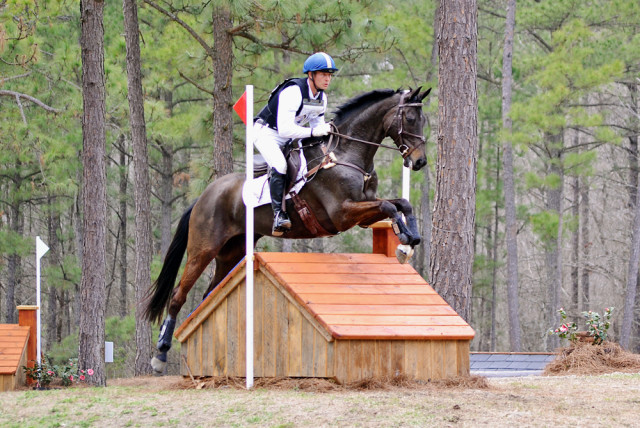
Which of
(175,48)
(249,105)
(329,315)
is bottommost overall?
(329,315)

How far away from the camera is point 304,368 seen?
5.82 metres

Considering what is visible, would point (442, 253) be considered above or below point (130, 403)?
above

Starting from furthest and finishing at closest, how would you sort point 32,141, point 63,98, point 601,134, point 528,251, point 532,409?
1. point 528,251
2. point 601,134
3. point 63,98
4. point 32,141
5. point 532,409

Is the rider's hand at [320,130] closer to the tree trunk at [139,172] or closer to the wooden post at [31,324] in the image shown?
the wooden post at [31,324]

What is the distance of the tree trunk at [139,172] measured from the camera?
14.2 m

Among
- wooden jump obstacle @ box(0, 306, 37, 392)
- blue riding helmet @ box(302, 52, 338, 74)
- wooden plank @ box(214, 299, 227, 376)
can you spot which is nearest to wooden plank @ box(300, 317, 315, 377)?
wooden plank @ box(214, 299, 227, 376)

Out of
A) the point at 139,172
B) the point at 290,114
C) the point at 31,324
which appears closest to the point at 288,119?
the point at 290,114

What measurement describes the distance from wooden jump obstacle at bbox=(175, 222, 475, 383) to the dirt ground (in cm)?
14

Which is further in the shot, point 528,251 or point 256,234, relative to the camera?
point 528,251

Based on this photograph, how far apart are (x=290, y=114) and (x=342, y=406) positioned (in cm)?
254

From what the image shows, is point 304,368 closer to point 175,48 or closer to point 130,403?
point 130,403

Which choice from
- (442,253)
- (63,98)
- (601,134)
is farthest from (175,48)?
(442,253)

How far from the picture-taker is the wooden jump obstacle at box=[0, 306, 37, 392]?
1173 centimetres

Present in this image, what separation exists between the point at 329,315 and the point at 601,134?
555 inches
